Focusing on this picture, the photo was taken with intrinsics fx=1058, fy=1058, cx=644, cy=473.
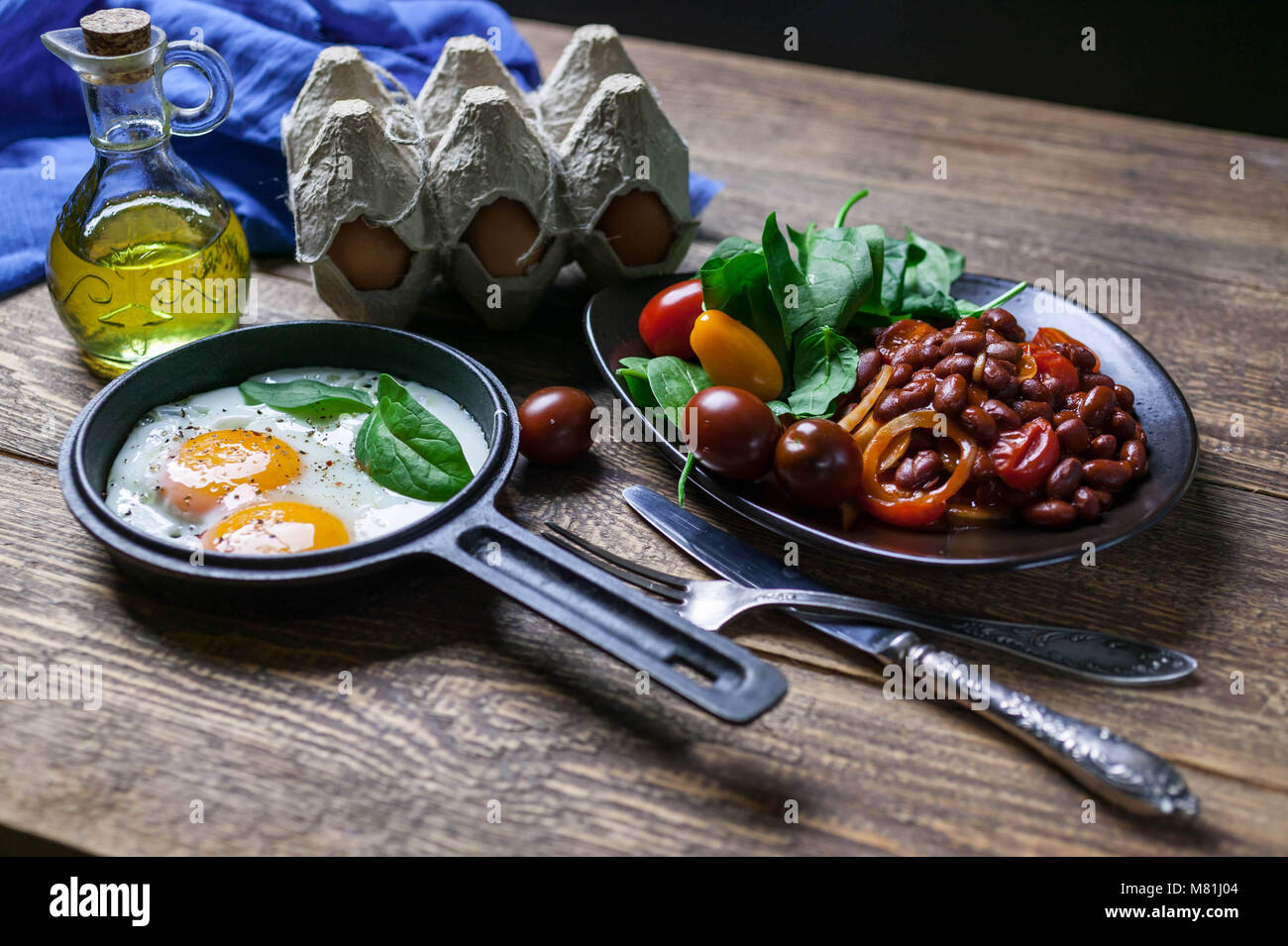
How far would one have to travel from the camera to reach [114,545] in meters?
1.22

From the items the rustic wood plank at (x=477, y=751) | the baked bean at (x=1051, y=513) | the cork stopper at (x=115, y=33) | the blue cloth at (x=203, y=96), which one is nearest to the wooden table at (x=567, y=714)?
the rustic wood plank at (x=477, y=751)

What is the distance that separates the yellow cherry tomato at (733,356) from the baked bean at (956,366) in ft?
0.79

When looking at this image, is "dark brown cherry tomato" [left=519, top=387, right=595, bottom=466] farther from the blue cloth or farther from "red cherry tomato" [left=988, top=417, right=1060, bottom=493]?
the blue cloth

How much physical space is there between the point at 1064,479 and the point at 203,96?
1.80 m

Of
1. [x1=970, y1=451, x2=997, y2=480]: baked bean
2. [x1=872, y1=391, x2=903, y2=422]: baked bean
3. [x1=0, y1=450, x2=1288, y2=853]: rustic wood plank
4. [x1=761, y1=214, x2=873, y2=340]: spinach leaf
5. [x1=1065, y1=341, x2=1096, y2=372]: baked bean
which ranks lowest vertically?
[x1=0, y1=450, x2=1288, y2=853]: rustic wood plank

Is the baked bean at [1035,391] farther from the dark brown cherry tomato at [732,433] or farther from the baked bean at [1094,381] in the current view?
the dark brown cherry tomato at [732,433]

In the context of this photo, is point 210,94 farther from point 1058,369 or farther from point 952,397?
point 1058,369

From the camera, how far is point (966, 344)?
1.53 m

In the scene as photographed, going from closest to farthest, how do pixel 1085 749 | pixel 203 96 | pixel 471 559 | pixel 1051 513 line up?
pixel 1085 749, pixel 471 559, pixel 1051 513, pixel 203 96

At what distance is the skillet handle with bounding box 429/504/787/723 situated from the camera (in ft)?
3.55

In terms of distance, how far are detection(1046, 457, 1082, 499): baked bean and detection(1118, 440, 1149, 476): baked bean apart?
104mm

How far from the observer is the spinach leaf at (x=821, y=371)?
1.55 m

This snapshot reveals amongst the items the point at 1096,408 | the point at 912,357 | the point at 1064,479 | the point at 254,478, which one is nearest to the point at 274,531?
the point at 254,478

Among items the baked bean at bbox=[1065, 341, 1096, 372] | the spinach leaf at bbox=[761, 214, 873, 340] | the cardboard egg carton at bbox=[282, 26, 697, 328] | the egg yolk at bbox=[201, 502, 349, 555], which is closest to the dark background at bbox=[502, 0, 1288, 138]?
the cardboard egg carton at bbox=[282, 26, 697, 328]
